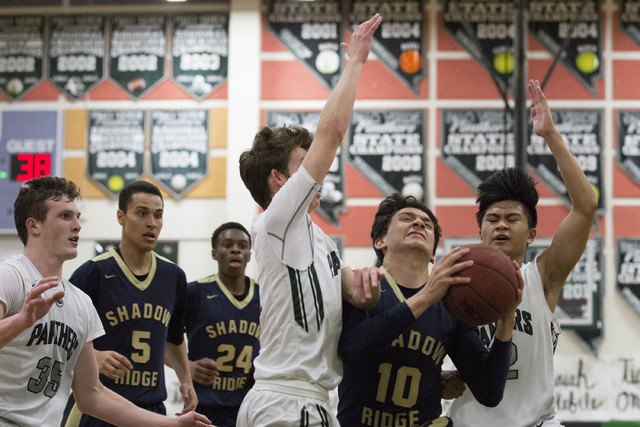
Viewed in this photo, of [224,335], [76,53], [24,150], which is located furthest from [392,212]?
[76,53]

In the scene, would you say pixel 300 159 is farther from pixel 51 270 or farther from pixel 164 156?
pixel 164 156

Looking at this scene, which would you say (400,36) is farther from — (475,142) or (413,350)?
(413,350)

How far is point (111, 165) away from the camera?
10.5 metres

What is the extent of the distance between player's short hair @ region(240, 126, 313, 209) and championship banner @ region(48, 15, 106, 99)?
7.70 meters

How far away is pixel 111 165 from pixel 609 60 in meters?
6.86

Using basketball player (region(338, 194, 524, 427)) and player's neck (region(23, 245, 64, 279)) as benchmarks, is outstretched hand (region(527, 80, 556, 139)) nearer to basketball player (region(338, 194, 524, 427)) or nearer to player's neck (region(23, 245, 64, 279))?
basketball player (region(338, 194, 524, 427))

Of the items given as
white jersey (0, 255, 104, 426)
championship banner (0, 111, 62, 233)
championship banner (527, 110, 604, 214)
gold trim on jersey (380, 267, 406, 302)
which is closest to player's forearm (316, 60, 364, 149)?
gold trim on jersey (380, 267, 406, 302)

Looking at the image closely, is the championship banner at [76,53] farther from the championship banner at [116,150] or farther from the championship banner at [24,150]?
the championship banner at [116,150]

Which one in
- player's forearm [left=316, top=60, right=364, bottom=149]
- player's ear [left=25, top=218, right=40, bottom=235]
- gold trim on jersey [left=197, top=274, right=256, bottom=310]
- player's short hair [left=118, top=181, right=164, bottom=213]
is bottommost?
gold trim on jersey [left=197, top=274, right=256, bottom=310]

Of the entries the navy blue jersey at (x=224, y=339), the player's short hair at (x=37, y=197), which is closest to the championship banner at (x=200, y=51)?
the navy blue jersey at (x=224, y=339)

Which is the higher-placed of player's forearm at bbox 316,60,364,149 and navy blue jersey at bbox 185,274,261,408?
player's forearm at bbox 316,60,364,149

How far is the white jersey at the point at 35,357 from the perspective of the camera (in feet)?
12.5

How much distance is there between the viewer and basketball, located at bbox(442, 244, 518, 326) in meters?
3.57

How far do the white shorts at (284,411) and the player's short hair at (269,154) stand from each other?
88cm
